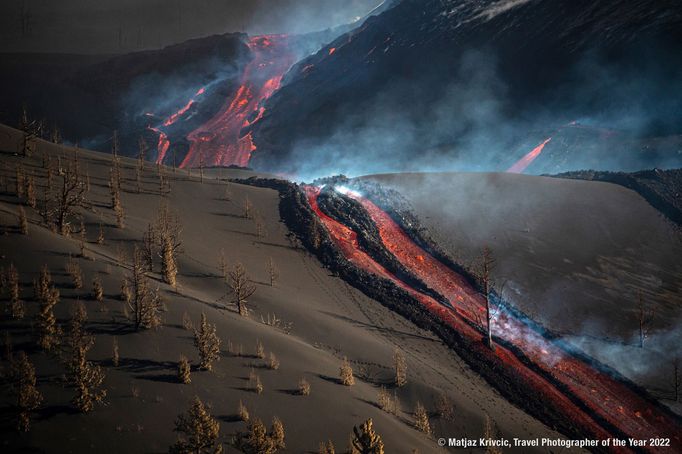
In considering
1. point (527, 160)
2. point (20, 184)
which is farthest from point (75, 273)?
point (527, 160)

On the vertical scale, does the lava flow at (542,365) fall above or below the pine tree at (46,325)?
below

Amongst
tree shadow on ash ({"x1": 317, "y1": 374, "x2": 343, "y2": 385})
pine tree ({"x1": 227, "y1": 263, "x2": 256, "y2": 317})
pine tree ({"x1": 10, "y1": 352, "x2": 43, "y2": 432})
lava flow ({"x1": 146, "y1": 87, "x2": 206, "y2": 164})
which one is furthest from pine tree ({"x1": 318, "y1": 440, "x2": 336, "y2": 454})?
lava flow ({"x1": 146, "y1": 87, "x2": 206, "y2": 164})

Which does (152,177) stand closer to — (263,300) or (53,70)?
(263,300)

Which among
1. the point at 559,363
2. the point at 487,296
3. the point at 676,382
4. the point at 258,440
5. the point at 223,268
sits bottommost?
the point at 676,382

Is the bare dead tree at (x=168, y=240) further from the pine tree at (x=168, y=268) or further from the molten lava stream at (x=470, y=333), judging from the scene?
the molten lava stream at (x=470, y=333)

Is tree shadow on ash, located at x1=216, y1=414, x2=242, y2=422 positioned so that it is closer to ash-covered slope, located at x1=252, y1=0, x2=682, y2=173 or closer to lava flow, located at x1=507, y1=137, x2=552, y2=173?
ash-covered slope, located at x1=252, y1=0, x2=682, y2=173

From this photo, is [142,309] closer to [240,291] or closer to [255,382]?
[255,382]

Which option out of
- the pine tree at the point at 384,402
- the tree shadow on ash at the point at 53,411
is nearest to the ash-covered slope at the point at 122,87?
the pine tree at the point at 384,402

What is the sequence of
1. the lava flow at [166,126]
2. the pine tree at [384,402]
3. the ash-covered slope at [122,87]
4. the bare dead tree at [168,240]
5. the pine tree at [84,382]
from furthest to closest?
1. the ash-covered slope at [122,87]
2. the lava flow at [166,126]
3. the bare dead tree at [168,240]
4. the pine tree at [384,402]
5. the pine tree at [84,382]
